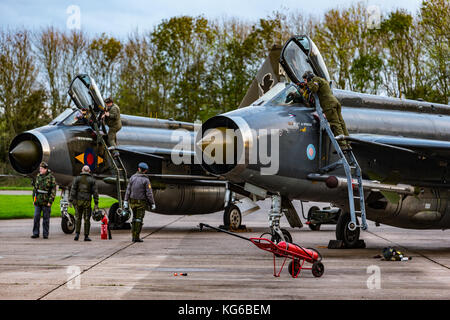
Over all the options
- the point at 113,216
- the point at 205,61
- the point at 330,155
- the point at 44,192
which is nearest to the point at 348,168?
the point at 330,155

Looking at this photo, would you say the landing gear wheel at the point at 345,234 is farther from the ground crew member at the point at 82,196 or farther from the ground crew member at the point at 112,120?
the ground crew member at the point at 112,120

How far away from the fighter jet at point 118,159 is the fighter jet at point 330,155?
399cm

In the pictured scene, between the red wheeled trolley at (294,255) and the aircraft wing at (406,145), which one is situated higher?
the aircraft wing at (406,145)

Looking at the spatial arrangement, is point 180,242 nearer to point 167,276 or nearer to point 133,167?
point 133,167

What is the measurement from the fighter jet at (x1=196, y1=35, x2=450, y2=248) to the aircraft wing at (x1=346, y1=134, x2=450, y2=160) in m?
0.02

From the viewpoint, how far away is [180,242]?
14734mm

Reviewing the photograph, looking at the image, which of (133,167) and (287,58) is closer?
(287,58)

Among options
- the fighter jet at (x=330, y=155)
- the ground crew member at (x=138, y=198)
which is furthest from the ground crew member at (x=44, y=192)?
the fighter jet at (x=330, y=155)

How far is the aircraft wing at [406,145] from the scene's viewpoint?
11406 mm

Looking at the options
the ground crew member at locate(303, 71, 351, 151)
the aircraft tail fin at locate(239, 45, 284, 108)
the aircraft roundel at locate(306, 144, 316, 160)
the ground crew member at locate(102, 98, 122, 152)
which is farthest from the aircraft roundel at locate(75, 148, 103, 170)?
the ground crew member at locate(303, 71, 351, 151)

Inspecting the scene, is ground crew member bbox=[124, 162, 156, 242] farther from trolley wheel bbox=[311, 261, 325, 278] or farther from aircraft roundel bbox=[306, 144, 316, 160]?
trolley wheel bbox=[311, 261, 325, 278]
